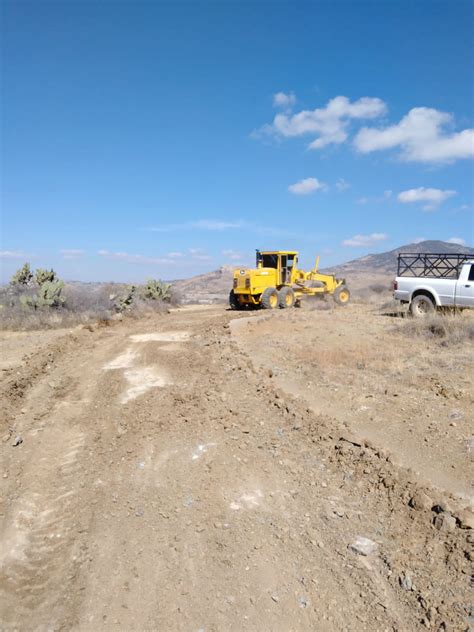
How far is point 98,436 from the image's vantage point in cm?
632

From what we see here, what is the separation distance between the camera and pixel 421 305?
612 inches

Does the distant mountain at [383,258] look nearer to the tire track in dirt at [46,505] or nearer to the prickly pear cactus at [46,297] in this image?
the prickly pear cactus at [46,297]

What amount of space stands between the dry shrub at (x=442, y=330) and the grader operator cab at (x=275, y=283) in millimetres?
8336

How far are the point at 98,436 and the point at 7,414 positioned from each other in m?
2.01

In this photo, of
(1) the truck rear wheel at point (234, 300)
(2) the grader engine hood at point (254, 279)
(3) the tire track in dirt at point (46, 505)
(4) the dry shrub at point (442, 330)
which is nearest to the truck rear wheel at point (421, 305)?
(4) the dry shrub at point (442, 330)

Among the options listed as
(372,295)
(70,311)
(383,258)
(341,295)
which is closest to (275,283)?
(341,295)

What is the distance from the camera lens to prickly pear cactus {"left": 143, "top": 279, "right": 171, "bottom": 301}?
26219mm

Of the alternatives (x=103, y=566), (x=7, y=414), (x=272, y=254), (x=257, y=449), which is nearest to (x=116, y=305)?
(x=272, y=254)

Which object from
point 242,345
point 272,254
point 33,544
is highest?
point 272,254

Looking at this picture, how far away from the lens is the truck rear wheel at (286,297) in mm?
21156

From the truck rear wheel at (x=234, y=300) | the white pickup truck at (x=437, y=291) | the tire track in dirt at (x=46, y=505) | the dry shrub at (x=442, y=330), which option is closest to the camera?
the tire track in dirt at (x=46, y=505)

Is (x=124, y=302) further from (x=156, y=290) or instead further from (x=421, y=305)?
(x=421, y=305)

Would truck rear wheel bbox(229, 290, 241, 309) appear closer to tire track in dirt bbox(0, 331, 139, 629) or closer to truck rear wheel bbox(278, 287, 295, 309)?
truck rear wheel bbox(278, 287, 295, 309)

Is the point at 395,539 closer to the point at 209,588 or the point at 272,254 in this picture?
the point at 209,588
